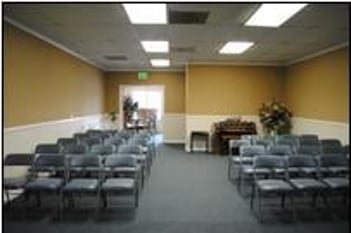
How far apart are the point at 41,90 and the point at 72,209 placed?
2.53 m

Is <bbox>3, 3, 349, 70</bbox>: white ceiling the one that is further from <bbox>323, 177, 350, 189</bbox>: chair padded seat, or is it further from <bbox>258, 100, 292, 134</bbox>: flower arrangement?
<bbox>323, 177, 350, 189</bbox>: chair padded seat

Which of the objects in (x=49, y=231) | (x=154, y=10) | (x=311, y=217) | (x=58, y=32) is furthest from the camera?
(x=58, y=32)

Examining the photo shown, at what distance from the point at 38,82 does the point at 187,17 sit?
8.97 ft

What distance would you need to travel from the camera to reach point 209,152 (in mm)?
11234

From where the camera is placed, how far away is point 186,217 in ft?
16.5

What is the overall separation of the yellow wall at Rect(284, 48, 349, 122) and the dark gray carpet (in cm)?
172

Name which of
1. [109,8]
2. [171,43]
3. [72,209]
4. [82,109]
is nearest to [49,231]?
[72,209]

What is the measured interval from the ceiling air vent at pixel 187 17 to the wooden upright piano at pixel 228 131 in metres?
5.27

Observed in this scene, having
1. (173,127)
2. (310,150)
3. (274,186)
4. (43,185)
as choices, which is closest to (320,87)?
(310,150)

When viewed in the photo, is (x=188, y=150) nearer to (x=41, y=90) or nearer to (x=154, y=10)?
(x=41, y=90)

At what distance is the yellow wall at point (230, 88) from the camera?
1120cm

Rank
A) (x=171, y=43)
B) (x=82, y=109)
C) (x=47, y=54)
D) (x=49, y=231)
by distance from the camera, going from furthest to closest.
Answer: (x=82, y=109) < (x=171, y=43) < (x=47, y=54) < (x=49, y=231)

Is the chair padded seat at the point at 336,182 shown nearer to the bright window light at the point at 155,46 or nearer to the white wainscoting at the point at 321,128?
the white wainscoting at the point at 321,128

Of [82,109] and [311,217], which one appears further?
[82,109]
